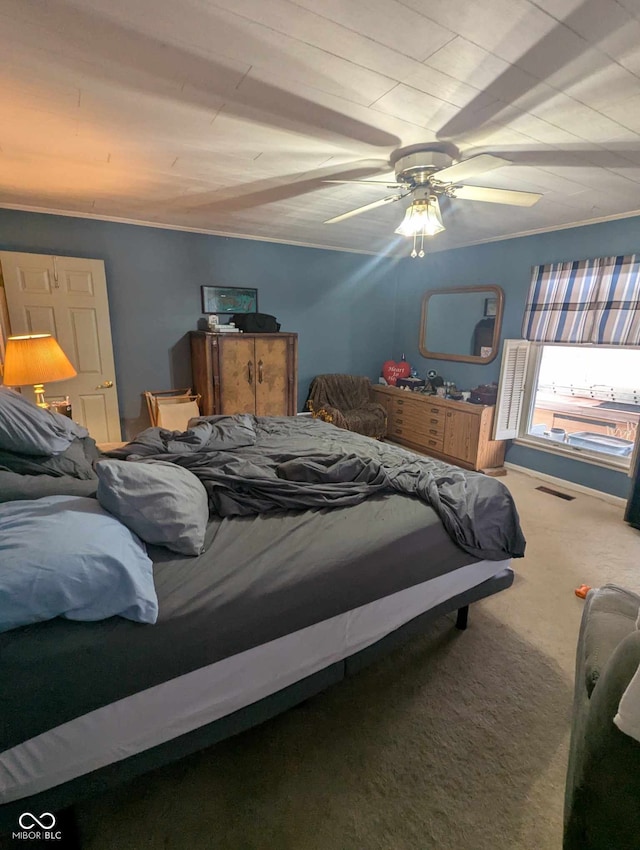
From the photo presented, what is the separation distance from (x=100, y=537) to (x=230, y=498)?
0.67 meters

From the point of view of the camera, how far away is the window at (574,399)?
12.0 ft

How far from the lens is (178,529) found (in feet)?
4.79

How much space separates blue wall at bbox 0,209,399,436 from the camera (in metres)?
3.81

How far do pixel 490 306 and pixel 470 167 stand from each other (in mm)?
2883

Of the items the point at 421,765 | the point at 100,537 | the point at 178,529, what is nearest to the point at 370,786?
the point at 421,765

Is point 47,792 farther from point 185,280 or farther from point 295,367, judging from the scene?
point 185,280

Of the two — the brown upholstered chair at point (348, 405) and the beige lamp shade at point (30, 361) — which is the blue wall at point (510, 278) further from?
the beige lamp shade at point (30, 361)

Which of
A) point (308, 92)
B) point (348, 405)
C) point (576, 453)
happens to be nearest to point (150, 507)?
point (308, 92)

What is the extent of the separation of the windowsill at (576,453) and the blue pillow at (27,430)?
14.1 feet

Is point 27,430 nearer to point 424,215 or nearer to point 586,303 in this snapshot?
point 424,215

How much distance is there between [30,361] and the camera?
2641 millimetres

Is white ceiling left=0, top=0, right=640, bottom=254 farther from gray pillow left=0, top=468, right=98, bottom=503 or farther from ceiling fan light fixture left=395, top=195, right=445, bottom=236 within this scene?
gray pillow left=0, top=468, right=98, bottom=503

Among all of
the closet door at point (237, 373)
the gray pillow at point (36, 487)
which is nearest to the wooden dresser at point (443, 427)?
the closet door at point (237, 373)

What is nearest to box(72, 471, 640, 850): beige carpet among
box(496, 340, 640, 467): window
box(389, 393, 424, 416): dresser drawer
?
box(496, 340, 640, 467): window
